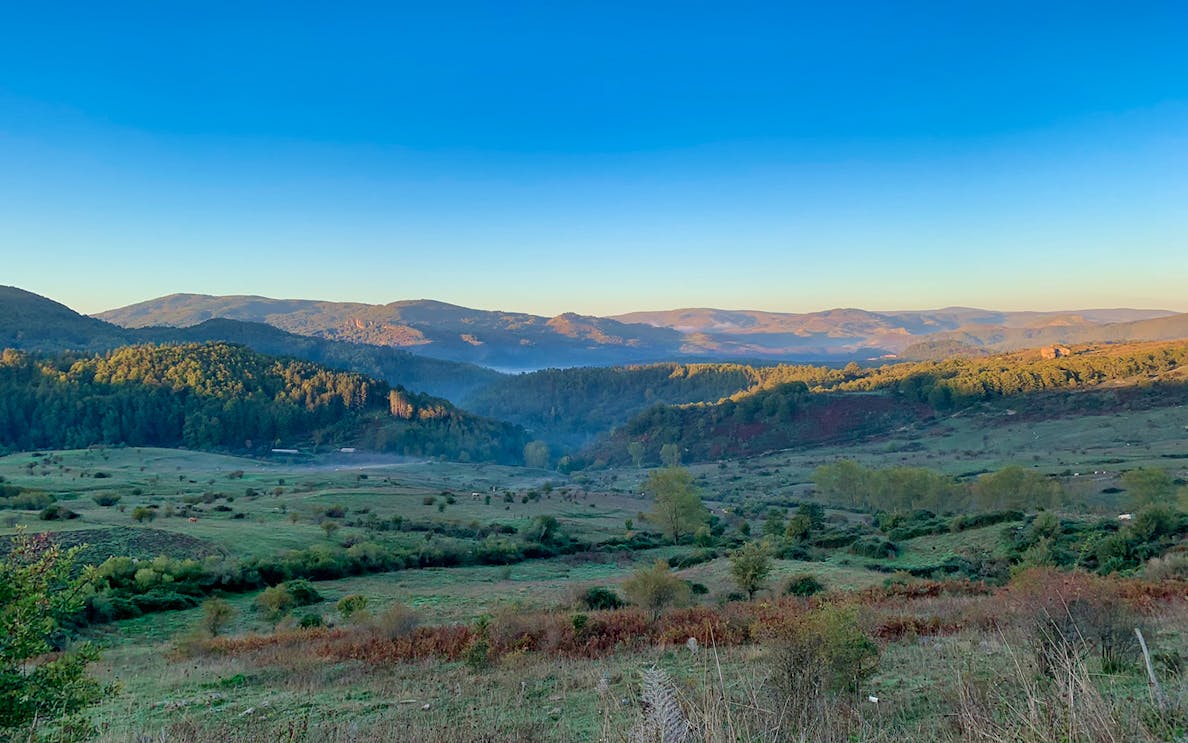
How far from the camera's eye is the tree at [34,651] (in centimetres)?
562

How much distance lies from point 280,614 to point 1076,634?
22.4 meters

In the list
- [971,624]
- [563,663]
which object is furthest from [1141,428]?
[563,663]

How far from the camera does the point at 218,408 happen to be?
136 metres

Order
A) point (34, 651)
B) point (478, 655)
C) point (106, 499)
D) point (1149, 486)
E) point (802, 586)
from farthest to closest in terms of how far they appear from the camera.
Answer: point (106, 499), point (1149, 486), point (802, 586), point (478, 655), point (34, 651)

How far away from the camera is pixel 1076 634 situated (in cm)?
862

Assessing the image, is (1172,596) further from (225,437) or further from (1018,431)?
(225,437)

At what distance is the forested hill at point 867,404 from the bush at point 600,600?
11689 centimetres

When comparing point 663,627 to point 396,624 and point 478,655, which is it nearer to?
point 478,655

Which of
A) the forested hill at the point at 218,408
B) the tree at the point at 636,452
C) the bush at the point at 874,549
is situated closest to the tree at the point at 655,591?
the bush at the point at 874,549

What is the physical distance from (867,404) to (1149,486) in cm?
10790

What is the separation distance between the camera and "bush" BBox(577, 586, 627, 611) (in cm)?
2122

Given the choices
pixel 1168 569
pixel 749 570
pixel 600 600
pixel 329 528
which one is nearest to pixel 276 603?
pixel 600 600

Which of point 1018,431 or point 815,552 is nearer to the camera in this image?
point 815,552

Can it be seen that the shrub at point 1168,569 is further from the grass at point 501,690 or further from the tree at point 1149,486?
the tree at point 1149,486
